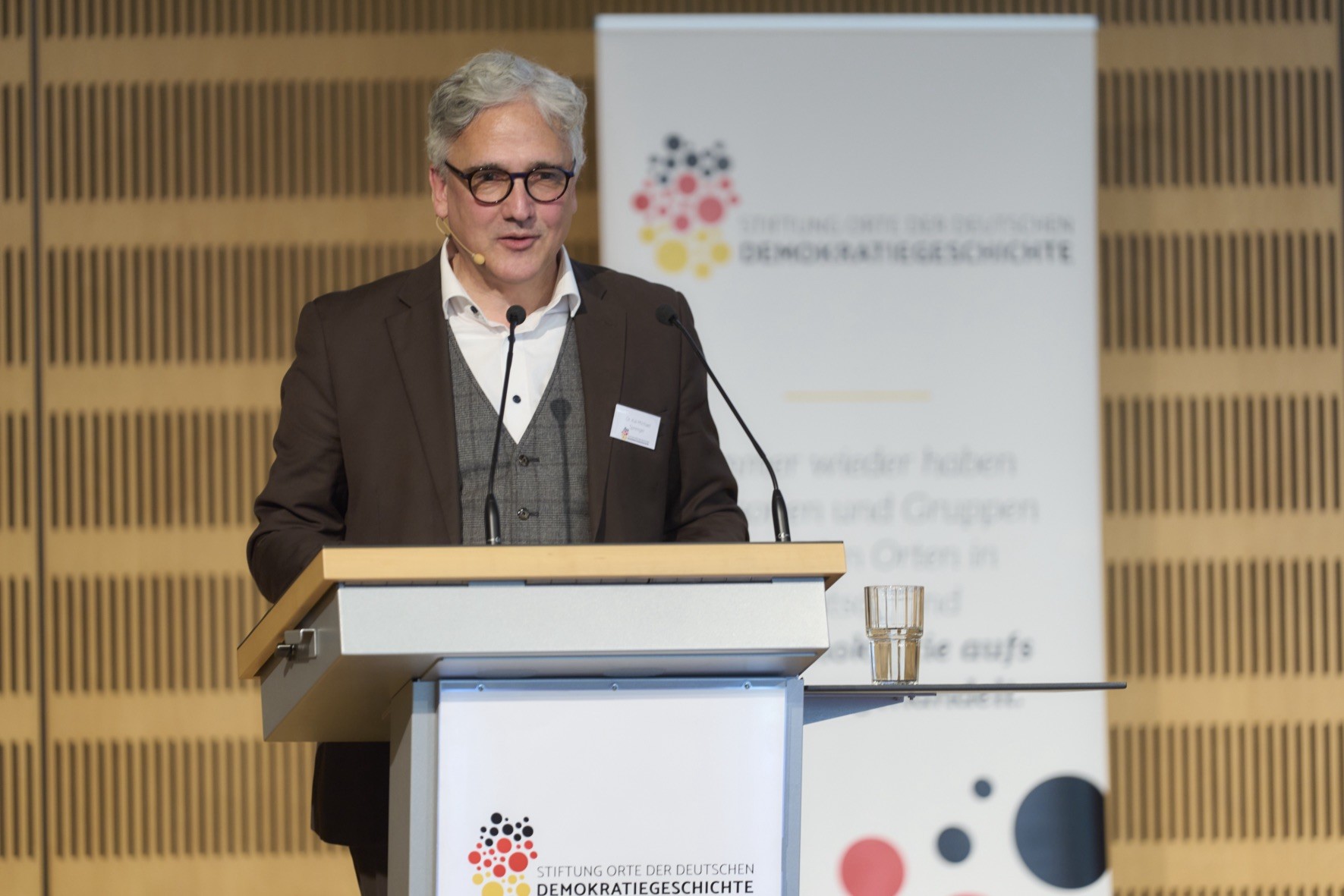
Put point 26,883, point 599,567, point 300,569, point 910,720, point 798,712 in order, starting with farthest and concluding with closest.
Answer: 1. point 26,883
2. point 910,720
3. point 300,569
4. point 798,712
5. point 599,567

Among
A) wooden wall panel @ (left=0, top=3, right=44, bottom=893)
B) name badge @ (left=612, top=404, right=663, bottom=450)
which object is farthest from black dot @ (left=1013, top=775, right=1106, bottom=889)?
wooden wall panel @ (left=0, top=3, right=44, bottom=893)

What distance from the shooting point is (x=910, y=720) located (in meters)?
3.79

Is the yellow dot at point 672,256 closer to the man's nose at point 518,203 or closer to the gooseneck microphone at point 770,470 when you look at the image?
the man's nose at point 518,203

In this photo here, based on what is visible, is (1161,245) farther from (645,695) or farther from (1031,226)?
(645,695)

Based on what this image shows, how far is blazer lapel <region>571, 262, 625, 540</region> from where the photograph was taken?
2117mm

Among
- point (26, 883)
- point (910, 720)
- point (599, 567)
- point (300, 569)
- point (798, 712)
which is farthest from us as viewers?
point (26, 883)

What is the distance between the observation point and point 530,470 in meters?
2.13

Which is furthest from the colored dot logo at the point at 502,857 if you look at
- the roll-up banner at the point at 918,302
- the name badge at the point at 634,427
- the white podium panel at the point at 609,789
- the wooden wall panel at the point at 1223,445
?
the wooden wall panel at the point at 1223,445

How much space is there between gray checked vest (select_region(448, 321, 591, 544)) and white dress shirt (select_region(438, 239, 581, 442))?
0.02m

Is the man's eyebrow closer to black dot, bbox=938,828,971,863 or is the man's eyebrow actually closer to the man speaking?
the man speaking

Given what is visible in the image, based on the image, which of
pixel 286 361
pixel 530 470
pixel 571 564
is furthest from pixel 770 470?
pixel 286 361

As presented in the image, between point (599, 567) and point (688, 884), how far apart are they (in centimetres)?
35

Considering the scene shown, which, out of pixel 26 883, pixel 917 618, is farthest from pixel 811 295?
pixel 26 883

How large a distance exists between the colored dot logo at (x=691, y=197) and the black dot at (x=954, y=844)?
1.51 meters
